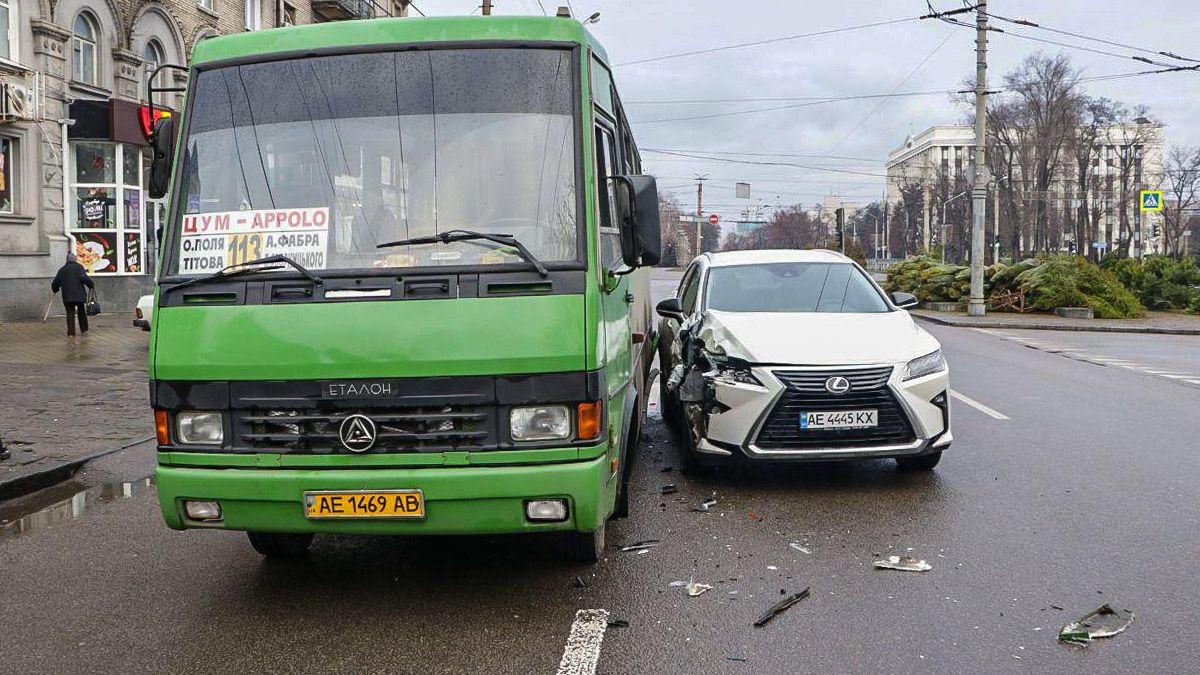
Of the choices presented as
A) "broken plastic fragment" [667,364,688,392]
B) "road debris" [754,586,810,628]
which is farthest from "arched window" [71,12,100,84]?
"road debris" [754,586,810,628]

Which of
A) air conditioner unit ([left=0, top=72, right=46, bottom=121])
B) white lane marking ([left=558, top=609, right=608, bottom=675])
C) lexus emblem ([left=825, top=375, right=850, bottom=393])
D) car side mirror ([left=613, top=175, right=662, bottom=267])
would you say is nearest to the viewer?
white lane marking ([left=558, top=609, right=608, bottom=675])

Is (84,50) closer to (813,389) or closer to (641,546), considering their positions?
(813,389)

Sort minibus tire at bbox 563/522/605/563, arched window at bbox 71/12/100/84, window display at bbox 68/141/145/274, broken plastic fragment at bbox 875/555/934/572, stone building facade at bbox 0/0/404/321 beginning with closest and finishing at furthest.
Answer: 1. minibus tire at bbox 563/522/605/563
2. broken plastic fragment at bbox 875/555/934/572
3. stone building facade at bbox 0/0/404/321
4. arched window at bbox 71/12/100/84
5. window display at bbox 68/141/145/274

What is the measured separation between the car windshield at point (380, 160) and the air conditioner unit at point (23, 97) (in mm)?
18661

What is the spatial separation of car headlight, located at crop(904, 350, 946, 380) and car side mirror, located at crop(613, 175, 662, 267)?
2593 millimetres

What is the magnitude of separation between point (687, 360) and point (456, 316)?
376cm

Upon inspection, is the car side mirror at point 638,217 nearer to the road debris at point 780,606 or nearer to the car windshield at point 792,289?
the road debris at point 780,606

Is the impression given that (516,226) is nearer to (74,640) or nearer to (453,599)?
(453,599)

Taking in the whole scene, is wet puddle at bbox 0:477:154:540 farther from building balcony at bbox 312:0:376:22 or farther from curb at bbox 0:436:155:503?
building balcony at bbox 312:0:376:22

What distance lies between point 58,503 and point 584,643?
15.2ft

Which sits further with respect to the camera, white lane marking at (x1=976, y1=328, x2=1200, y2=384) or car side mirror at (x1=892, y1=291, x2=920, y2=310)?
white lane marking at (x1=976, y1=328, x2=1200, y2=384)

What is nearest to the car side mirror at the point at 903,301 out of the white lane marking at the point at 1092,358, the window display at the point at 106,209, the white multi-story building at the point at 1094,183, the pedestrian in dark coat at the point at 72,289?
the white lane marking at the point at 1092,358

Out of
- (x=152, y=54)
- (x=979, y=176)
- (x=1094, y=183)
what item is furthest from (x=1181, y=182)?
(x=152, y=54)

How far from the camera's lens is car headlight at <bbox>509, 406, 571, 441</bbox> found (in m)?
4.39
